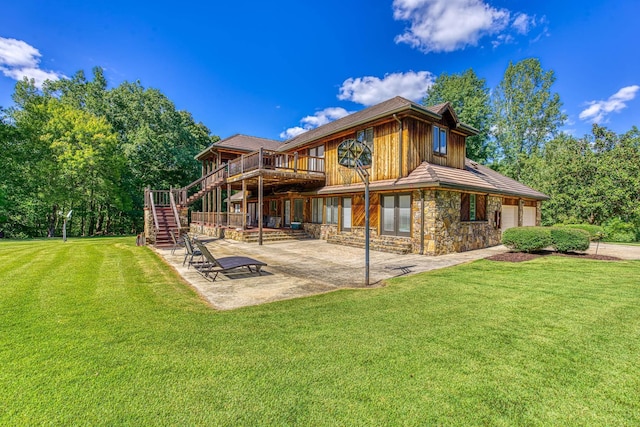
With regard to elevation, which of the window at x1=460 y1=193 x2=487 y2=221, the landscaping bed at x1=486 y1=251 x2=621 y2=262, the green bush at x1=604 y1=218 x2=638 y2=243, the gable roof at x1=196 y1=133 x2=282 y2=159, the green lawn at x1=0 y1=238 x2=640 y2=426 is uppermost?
the gable roof at x1=196 y1=133 x2=282 y2=159

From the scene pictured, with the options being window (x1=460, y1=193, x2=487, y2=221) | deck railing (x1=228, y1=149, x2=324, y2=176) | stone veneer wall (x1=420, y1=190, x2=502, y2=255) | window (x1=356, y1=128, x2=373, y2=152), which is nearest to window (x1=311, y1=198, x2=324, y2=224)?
deck railing (x1=228, y1=149, x2=324, y2=176)

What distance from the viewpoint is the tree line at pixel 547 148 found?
61.7ft

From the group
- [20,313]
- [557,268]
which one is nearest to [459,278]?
[557,268]

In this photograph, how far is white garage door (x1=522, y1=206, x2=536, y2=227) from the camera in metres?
17.7

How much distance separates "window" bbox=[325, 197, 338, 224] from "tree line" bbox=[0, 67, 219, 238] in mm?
18751

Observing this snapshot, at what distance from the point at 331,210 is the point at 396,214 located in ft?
15.2

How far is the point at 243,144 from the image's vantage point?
24234 mm

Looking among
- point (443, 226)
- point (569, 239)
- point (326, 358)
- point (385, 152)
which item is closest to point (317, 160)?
point (385, 152)

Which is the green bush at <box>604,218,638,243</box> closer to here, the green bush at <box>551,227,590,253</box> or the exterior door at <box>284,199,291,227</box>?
the green bush at <box>551,227,590,253</box>

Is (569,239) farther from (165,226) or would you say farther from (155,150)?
(155,150)

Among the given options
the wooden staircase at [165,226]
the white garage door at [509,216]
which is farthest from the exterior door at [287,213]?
the white garage door at [509,216]

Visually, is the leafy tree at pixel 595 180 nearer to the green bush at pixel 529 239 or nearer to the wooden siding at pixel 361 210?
the green bush at pixel 529 239

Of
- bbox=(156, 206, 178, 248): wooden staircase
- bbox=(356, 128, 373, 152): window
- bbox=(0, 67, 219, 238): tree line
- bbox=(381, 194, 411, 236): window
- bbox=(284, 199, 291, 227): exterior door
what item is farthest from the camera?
bbox=(0, 67, 219, 238): tree line

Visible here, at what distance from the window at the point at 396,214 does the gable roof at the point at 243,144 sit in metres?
14.4
